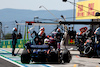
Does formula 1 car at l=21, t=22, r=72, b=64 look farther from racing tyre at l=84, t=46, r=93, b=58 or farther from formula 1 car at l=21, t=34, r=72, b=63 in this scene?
racing tyre at l=84, t=46, r=93, b=58

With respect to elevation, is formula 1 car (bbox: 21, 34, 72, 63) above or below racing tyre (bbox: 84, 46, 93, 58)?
above

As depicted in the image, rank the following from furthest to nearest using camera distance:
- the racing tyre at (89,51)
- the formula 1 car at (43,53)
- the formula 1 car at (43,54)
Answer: the racing tyre at (89,51) → the formula 1 car at (43,54) → the formula 1 car at (43,53)

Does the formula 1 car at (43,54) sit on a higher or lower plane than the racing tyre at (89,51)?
higher

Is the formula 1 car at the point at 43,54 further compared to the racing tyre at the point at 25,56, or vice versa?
the formula 1 car at the point at 43,54

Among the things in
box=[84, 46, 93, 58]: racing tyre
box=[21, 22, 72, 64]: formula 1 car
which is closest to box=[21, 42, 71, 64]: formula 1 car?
box=[21, 22, 72, 64]: formula 1 car

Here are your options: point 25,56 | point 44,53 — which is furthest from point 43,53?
point 25,56

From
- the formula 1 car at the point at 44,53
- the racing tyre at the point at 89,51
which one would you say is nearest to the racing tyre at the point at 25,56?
the formula 1 car at the point at 44,53

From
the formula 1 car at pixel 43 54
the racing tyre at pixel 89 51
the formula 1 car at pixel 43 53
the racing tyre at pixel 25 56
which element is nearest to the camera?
the racing tyre at pixel 25 56

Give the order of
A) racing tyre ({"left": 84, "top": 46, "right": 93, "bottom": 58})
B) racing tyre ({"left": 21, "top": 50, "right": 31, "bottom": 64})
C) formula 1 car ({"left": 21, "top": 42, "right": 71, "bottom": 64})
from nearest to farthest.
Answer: racing tyre ({"left": 21, "top": 50, "right": 31, "bottom": 64}), formula 1 car ({"left": 21, "top": 42, "right": 71, "bottom": 64}), racing tyre ({"left": 84, "top": 46, "right": 93, "bottom": 58})

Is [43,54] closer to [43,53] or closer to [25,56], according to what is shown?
[43,53]

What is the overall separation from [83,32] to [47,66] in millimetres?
7244

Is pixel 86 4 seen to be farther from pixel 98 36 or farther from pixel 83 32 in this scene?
pixel 98 36

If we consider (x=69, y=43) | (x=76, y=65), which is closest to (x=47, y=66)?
(x=76, y=65)

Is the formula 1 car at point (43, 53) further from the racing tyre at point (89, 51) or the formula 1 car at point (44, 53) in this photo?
the racing tyre at point (89, 51)
